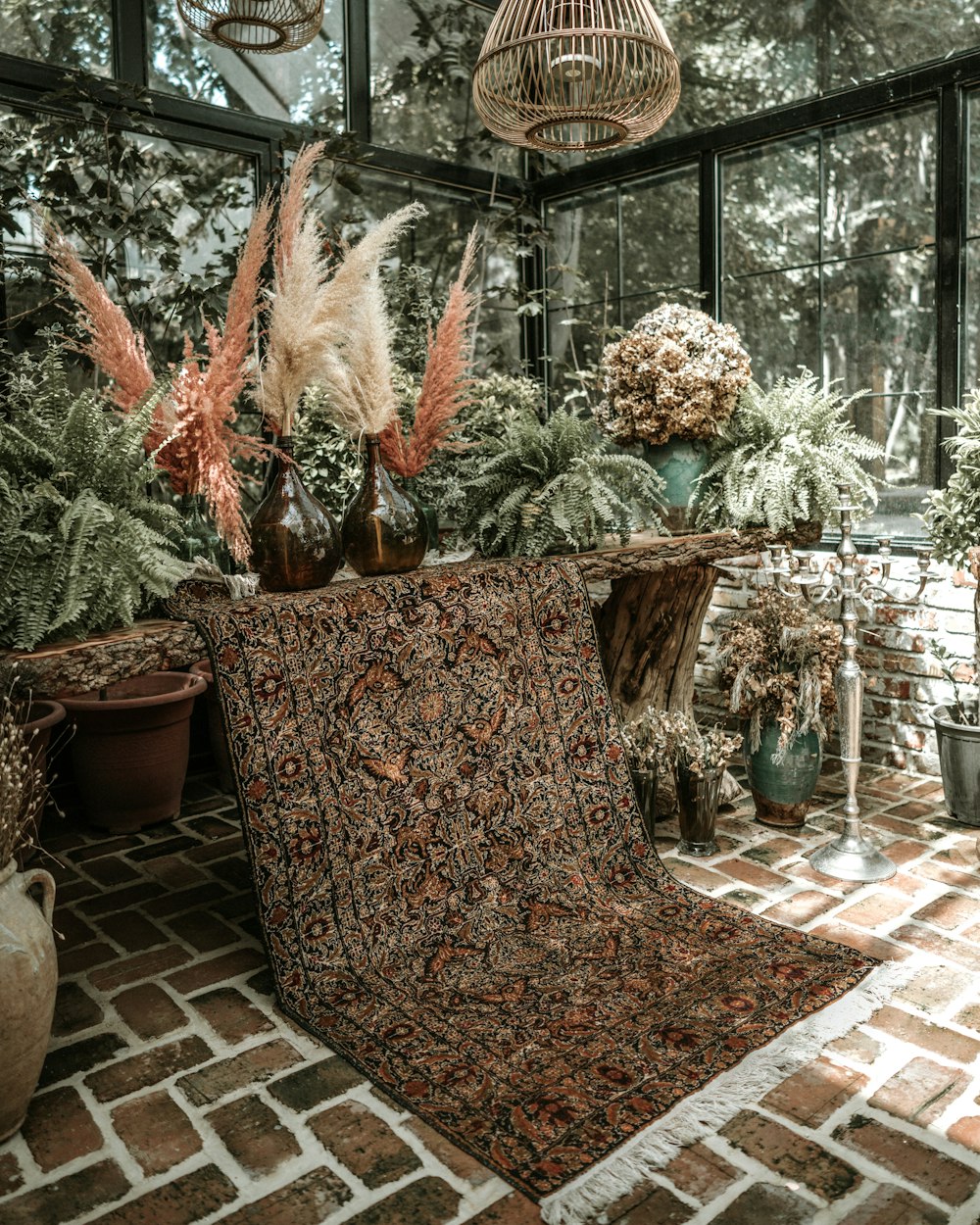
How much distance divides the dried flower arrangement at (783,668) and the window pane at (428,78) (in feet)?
9.28

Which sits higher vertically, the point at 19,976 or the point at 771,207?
the point at 771,207

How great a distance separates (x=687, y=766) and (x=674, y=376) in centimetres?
131

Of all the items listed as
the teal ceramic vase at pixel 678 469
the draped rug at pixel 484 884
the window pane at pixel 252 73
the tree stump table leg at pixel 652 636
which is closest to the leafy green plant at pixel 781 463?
the teal ceramic vase at pixel 678 469

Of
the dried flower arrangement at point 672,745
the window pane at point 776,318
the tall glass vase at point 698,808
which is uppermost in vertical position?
the window pane at point 776,318

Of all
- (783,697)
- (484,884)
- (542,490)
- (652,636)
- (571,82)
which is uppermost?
(571,82)

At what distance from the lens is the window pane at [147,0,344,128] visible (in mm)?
3977

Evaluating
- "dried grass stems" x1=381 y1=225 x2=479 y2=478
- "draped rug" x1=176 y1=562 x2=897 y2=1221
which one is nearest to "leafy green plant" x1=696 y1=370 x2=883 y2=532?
"draped rug" x1=176 y1=562 x2=897 y2=1221

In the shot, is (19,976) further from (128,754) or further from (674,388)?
(674,388)

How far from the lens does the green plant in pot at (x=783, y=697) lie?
346cm

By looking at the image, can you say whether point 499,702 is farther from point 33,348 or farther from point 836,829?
point 33,348

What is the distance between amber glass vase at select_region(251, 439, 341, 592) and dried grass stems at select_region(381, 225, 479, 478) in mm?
295

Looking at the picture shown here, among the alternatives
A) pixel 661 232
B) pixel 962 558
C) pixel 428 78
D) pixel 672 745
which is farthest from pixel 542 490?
pixel 428 78

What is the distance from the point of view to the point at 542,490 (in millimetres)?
3033

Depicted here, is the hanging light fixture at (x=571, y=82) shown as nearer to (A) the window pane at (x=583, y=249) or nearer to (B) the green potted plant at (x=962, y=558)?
(B) the green potted plant at (x=962, y=558)
